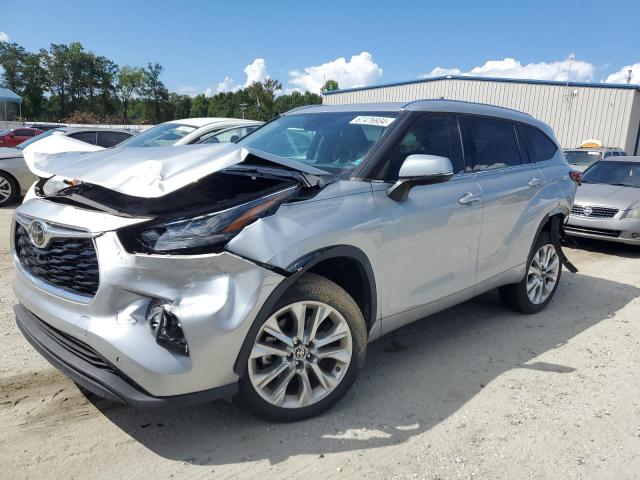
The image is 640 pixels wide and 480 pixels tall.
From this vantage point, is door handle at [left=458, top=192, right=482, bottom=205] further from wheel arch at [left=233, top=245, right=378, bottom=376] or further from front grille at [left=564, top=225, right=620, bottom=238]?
front grille at [left=564, top=225, right=620, bottom=238]

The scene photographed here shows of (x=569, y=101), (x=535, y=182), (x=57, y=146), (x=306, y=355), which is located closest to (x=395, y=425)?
(x=306, y=355)

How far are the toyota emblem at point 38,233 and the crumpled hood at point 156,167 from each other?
297mm

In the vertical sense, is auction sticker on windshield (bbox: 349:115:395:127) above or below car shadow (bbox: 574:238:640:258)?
above

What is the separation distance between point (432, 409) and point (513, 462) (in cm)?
58

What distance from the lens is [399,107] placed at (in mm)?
3555

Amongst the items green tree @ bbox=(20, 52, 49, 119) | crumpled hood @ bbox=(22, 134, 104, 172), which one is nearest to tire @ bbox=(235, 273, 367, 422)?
crumpled hood @ bbox=(22, 134, 104, 172)

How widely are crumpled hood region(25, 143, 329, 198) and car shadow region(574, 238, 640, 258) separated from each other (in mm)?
7000

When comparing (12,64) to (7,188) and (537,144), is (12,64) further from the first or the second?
(537,144)

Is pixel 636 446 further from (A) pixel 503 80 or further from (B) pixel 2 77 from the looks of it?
(B) pixel 2 77

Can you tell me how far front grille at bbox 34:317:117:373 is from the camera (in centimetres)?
234

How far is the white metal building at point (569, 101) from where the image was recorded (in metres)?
24.7

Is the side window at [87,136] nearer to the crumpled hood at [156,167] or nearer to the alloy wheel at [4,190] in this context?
the alloy wheel at [4,190]

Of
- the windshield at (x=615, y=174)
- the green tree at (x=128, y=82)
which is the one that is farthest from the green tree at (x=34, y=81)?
the windshield at (x=615, y=174)

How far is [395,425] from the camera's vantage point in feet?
9.47
